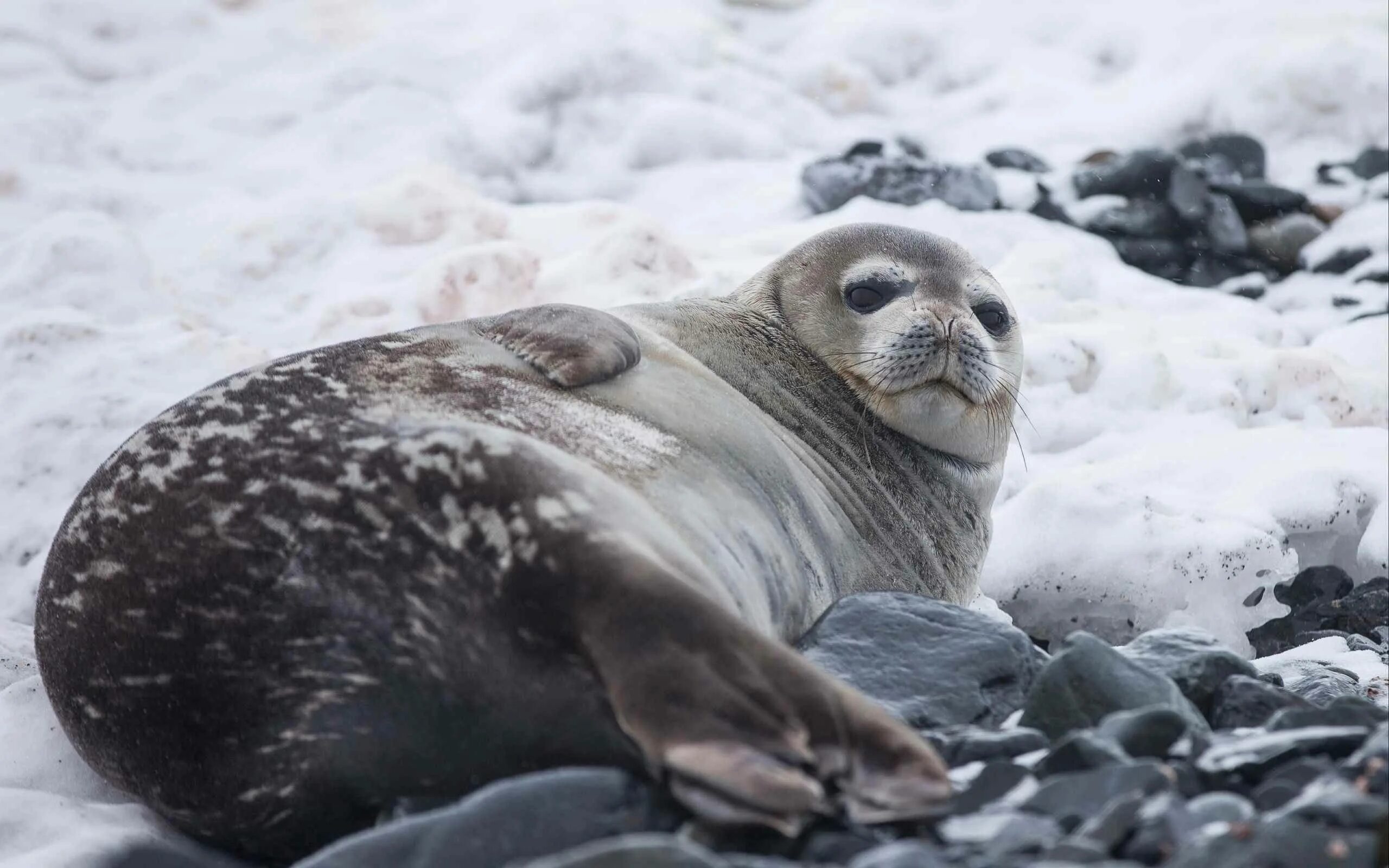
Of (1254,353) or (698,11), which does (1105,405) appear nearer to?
(1254,353)

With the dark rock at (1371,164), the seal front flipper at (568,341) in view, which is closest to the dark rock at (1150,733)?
the seal front flipper at (568,341)

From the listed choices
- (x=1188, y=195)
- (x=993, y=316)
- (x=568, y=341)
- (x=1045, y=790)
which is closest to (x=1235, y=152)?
(x=1188, y=195)

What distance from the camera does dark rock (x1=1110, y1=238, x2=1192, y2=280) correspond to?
22.9 feet

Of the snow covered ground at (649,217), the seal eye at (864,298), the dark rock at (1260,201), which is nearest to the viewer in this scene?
the seal eye at (864,298)

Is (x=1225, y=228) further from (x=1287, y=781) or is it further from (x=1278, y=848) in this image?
(x=1278, y=848)

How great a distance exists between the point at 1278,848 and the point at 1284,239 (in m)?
6.26

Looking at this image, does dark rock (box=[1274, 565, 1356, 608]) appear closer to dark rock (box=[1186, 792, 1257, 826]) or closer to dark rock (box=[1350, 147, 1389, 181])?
dark rock (box=[1186, 792, 1257, 826])

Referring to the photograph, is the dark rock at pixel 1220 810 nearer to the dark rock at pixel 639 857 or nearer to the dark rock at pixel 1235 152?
the dark rock at pixel 639 857

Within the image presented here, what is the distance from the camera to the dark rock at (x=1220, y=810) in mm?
1571

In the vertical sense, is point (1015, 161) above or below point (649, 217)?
above

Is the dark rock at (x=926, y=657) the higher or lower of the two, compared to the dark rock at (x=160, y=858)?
higher

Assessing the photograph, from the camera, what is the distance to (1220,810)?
1589 millimetres

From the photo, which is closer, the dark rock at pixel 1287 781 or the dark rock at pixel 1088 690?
the dark rock at pixel 1287 781

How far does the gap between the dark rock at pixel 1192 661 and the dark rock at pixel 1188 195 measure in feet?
17.0
